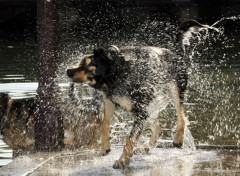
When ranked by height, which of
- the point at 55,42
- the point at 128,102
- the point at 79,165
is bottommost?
the point at 79,165

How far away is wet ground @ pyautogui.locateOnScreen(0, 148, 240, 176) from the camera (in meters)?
7.15

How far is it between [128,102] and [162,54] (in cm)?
104

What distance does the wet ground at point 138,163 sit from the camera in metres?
7.15

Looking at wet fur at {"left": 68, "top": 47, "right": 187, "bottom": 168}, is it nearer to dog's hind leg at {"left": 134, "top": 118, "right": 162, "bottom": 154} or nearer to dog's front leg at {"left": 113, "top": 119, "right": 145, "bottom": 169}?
dog's front leg at {"left": 113, "top": 119, "right": 145, "bottom": 169}

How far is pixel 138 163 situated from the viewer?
25.1 feet

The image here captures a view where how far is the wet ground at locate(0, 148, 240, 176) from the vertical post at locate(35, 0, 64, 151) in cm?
42

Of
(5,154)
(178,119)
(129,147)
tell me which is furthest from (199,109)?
(129,147)

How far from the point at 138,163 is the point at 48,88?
5.39 feet

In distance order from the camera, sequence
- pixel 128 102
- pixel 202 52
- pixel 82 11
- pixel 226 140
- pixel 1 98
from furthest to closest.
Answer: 1. pixel 82 11
2. pixel 202 52
3. pixel 1 98
4. pixel 226 140
5. pixel 128 102

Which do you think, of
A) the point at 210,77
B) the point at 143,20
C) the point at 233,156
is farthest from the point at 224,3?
the point at 233,156

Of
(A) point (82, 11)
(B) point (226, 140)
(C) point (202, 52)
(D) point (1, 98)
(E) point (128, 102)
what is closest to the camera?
(E) point (128, 102)

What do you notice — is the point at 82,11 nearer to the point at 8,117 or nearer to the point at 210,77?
the point at 210,77

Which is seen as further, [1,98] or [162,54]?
[1,98]

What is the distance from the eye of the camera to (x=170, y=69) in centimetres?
852
